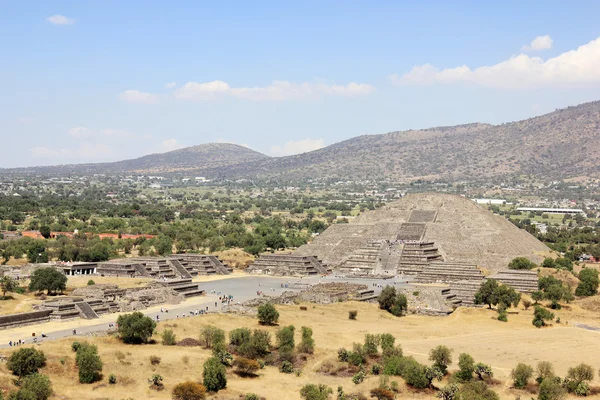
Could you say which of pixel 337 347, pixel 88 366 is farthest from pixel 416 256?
pixel 88 366

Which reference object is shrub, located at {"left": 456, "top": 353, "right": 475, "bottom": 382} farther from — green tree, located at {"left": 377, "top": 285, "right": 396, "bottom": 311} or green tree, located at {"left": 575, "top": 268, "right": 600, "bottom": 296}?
green tree, located at {"left": 575, "top": 268, "right": 600, "bottom": 296}

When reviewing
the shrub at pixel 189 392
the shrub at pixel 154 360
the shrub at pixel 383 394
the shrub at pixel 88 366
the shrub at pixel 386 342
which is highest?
the shrub at pixel 88 366

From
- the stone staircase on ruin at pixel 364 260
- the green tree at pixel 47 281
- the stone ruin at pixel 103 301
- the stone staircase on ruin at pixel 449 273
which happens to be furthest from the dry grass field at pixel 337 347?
the stone staircase on ruin at pixel 364 260

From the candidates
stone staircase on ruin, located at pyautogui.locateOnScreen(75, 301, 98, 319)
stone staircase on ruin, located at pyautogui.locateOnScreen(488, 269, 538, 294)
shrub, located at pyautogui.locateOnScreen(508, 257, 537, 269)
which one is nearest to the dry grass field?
stone staircase on ruin, located at pyautogui.locateOnScreen(488, 269, 538, 294)

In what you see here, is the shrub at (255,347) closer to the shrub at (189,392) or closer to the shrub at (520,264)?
the shrub at (189,392)

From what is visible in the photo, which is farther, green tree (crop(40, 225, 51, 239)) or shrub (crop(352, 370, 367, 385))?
green tree (crop(40, 225, 51, 239))

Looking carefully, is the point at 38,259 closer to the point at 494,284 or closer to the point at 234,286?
the point at 234,286
